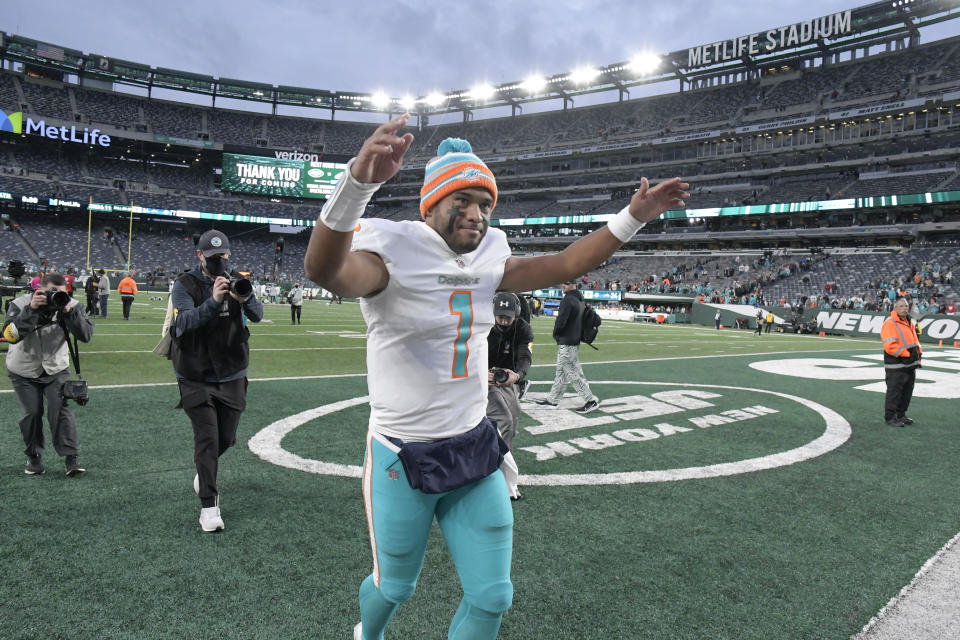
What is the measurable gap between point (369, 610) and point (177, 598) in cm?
133

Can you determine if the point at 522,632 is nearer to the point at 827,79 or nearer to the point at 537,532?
the point at 537,532

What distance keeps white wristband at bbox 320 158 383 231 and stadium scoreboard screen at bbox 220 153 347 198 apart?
6494cm

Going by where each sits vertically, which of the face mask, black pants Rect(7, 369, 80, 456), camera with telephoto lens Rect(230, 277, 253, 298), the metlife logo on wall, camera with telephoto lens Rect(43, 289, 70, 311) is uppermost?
the metlife logo on wall

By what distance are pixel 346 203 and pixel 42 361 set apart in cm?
458

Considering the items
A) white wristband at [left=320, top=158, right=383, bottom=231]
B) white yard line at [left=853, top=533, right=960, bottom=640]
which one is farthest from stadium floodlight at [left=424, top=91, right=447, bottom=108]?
white wristband at [left=320, top=158, right=383, bottom=231]

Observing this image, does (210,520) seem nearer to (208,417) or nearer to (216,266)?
(208,417)

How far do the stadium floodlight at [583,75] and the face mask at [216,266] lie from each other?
63209mm

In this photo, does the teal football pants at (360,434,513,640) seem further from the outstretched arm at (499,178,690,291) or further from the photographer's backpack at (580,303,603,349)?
the photographer's backpack at (580,303,603,349)

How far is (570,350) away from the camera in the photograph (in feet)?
27.7

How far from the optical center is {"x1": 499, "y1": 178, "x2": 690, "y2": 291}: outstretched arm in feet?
7.37

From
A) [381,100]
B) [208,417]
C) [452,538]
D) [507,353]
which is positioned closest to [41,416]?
[208,417]

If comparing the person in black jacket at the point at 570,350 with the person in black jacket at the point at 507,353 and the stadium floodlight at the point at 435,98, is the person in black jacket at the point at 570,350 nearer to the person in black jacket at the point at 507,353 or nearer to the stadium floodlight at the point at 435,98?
the person in black jacket at the point at 507,353

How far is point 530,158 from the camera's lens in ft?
218

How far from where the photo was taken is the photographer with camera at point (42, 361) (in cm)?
459
